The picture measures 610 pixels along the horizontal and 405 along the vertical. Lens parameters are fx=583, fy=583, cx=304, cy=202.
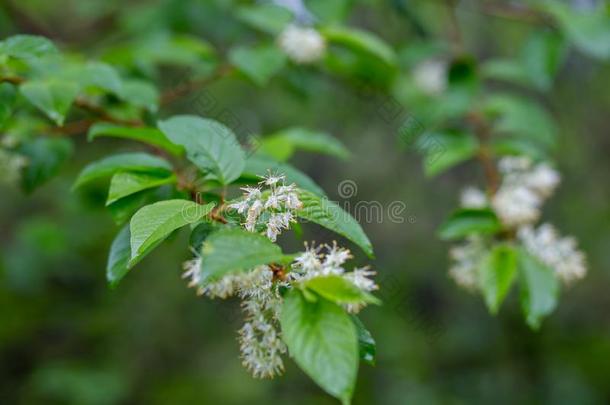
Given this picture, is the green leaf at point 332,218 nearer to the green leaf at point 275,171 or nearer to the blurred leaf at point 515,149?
the green leaf at point 275,171

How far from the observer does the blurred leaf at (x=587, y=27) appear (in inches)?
91.3

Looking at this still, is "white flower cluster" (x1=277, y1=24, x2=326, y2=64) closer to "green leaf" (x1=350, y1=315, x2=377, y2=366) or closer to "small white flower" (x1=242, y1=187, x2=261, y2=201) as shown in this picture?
"small white flower" (x1=242, y1=187, x2=261, y2=201)

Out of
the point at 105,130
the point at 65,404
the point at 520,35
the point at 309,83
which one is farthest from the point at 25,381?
the point at 520,35

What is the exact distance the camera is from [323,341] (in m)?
0.88

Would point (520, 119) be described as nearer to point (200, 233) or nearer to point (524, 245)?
point (524, 245)

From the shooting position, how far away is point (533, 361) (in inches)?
207

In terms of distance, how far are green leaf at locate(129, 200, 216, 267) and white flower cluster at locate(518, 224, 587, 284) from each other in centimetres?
120

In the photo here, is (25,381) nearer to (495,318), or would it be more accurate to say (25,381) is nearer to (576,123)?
(495,318)

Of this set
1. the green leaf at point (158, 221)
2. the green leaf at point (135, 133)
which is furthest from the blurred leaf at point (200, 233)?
the green leaf at point (135, 133)

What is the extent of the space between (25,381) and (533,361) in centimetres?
433

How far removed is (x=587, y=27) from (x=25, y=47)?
209 centimetres

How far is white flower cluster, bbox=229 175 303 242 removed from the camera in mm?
1060

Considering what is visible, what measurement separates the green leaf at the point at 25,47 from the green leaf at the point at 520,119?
170cm

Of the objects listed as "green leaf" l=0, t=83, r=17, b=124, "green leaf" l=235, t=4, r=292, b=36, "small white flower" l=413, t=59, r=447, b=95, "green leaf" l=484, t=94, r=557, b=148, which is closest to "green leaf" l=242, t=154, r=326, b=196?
"green leaf" l=0, t=83, r=17, b=124
